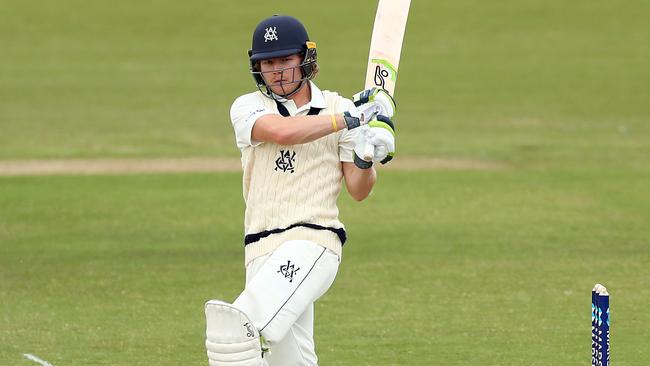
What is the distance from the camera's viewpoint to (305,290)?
4.78m

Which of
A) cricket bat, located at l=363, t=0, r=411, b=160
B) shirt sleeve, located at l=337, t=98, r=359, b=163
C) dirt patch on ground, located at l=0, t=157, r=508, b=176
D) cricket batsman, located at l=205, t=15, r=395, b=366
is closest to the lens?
cricket batsman, located at l=205, t=15, r=395, b=366

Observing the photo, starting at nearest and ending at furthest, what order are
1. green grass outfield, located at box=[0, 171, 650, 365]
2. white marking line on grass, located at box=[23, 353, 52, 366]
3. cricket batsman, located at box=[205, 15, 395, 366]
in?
cricket batsman, located at box=[205, 15, 395, 366] < white marking line on grass, located at box=[23, 353, 52, 366] < green grass outfield, located at box=[0, 171, 650, 365]

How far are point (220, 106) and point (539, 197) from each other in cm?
934

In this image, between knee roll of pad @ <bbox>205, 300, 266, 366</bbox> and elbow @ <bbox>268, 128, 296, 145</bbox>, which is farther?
elbow @ <bbox>268, 128, 296, 145</bbox>

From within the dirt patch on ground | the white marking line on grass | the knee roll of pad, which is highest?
the dirt patch on ground

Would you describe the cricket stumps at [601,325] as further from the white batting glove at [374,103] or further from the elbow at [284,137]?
the elbow at [284,137]

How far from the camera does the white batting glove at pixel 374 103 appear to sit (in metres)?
4.86

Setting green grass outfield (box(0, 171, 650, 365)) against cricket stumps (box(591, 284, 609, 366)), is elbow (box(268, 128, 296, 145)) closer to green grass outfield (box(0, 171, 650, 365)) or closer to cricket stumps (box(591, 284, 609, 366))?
cricket stumps (box(591, 284, 609, 366))

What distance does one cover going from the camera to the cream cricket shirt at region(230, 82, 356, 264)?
4910mm

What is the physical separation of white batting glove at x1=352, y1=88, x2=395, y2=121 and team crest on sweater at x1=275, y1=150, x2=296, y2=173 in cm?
31

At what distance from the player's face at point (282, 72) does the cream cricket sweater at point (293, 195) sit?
104 mm

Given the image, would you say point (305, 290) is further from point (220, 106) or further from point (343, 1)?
point (343, 1)

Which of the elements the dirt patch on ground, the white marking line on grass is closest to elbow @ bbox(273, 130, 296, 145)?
the white marking line on grass

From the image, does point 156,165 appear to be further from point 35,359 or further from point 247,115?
point 247,115
